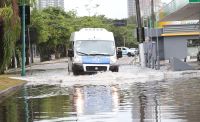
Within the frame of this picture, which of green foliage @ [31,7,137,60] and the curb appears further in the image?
green foliage @ [31,7,137,60]

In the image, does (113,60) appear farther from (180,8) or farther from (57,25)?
(57,25)

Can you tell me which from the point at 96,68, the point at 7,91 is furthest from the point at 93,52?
the point at 7,91

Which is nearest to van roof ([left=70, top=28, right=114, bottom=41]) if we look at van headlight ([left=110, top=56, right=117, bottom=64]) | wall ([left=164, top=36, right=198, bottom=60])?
van headlight ([left=110, top=56, right=117, bottom=64])

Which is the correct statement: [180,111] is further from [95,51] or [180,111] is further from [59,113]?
[95,51]

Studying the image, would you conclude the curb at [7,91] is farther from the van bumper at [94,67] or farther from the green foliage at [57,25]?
the green foliage at [57,25]

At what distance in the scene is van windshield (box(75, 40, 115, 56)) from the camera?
105ft

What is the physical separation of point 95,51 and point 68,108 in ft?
59.4

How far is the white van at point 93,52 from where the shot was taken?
31531mm

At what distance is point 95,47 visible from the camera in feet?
106

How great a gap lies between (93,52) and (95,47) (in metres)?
0.43

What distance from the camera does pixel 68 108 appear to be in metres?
14.2

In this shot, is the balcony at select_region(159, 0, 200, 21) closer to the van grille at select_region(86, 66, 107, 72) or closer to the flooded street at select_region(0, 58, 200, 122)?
the van grille at select_region(86, 66, 107, 72)

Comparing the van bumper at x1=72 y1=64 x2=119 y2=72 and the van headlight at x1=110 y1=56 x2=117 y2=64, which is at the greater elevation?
the van headlight at x1=110 y1=56 x2=117 y2=64

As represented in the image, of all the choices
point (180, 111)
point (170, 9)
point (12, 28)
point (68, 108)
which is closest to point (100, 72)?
point (12, 28)
